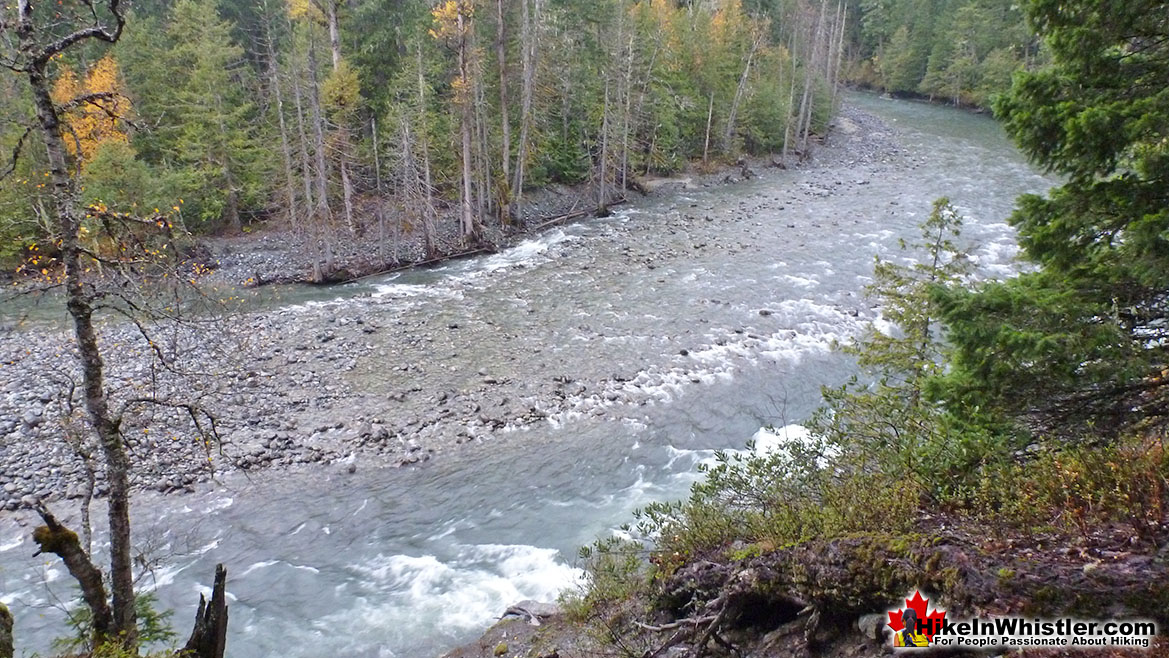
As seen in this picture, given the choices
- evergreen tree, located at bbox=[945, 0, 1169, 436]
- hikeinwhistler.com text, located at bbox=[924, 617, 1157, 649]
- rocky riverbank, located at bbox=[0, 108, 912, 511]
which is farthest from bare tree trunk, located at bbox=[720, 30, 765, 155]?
hikeinwhistler.com text, located at bbox=[924, 617, 1157, 649]

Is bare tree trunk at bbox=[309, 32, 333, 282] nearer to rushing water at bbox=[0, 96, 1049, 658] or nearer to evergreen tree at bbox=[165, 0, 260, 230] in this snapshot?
rushing water at bbox=[0, 96, 1049, 658]

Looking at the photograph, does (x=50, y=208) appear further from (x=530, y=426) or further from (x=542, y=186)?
(x=542, y=186)

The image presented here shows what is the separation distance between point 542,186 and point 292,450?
23.1 meters

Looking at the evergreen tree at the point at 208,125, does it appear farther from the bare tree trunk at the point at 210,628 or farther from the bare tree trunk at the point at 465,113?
the bare tree trunk at the point at 210,628

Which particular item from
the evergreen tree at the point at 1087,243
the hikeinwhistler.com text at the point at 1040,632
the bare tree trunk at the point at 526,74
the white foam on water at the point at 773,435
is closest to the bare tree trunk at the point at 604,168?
the bare tree trunk at the point at 526,74

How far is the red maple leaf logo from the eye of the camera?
4.66 m

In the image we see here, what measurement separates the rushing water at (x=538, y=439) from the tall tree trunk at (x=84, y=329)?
2.68 metres

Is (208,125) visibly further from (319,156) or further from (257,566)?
(257,566)

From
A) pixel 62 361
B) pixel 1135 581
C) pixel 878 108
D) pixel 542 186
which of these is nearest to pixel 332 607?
pixel 1135 581

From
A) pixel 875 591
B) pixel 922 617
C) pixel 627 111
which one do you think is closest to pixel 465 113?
pixel 627 111

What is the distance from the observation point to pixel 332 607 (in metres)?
10.2

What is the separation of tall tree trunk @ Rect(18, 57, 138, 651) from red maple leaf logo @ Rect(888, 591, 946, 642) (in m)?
6.63

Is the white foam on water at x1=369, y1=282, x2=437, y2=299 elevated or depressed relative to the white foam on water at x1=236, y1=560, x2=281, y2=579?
elevated

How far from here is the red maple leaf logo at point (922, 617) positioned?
4660 millimetres
